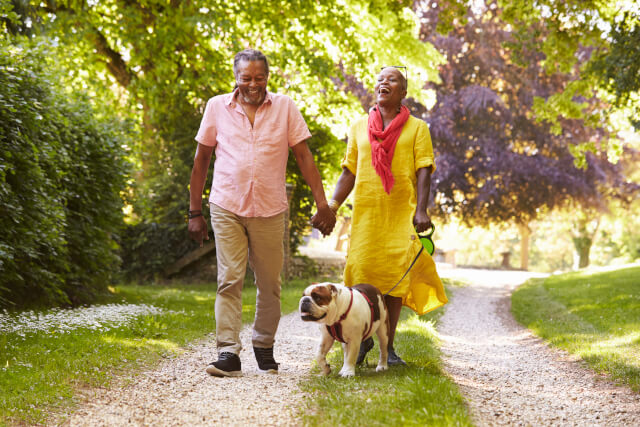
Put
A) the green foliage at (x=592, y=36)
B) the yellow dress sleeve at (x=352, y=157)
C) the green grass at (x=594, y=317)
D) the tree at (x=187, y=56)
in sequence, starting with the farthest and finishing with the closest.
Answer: the tree at (x=187, y=56), the green foliage at (x=592, y=36), the green grass at (x=594, y=317), the yellow dress sleeve at (x=352, y=157)

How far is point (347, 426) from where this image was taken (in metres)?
3.64

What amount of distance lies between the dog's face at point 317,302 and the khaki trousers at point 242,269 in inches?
29.4

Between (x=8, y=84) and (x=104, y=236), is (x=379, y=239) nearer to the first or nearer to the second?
(x=8, y=84)

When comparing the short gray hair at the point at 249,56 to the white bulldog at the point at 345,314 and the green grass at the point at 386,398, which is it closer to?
the white bulldog at the point at 345,314

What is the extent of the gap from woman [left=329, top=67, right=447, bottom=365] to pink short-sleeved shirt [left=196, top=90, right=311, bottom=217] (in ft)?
1.90

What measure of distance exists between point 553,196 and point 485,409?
22.0 m

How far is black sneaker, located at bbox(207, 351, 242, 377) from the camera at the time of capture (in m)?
5.03

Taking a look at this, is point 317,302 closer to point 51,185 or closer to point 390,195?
point 390,195

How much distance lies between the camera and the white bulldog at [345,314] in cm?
458

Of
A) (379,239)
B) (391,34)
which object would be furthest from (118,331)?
(391,34)

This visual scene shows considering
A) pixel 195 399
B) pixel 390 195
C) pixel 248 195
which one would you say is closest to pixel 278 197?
pixel 248 195

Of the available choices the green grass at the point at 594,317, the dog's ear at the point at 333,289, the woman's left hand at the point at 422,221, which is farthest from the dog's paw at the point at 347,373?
the green grass at the point at 594,317

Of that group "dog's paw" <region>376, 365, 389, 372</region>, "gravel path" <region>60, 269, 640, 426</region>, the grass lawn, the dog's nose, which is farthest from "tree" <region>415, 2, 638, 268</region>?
the dog's nose

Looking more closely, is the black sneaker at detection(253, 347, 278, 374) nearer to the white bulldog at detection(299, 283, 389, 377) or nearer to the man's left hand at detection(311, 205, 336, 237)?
the white bulldog at detection(299, 283, 389, 377)
